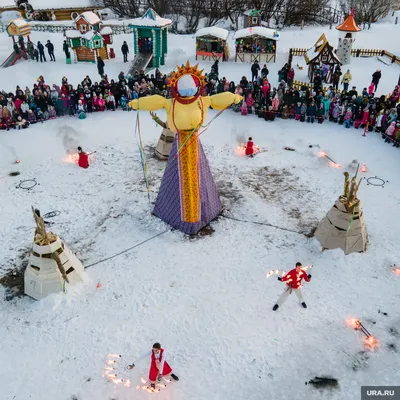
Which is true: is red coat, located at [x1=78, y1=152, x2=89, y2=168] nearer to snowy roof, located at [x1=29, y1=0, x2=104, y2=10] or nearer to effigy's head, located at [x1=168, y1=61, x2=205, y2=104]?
effigy's head, located at [x1=168, y1=61, x2=205, y2=104]

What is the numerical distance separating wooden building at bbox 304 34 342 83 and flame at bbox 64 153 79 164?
13.1 metres

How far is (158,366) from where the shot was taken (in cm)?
687

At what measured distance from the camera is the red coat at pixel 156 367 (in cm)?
677

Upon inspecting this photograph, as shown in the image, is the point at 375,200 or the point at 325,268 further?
the point at 375,200

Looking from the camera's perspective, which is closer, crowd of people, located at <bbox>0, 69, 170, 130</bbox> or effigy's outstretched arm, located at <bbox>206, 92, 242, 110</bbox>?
effigy's outstretched arm, located at <bbox>206, 92, 242, 110</bbox>

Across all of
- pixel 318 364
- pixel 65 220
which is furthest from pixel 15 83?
pixel 318 364

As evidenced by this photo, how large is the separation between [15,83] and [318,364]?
2000 cm

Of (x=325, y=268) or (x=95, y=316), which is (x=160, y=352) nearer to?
(x=95, y=316)

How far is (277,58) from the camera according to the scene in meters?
25.0

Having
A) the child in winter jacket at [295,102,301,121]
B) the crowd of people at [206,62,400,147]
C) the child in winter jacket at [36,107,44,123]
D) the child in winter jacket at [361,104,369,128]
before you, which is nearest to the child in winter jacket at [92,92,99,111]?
the child in winter jacket at [36,107,44,123]

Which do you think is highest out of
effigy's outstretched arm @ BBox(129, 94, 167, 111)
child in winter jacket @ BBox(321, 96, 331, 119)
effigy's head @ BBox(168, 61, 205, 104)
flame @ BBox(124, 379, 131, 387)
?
effigy's head @ BBox(168, 61, 205, 104)

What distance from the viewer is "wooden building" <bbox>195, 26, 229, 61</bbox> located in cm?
2342

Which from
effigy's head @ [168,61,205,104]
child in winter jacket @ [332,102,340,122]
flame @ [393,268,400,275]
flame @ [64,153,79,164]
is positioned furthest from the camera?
child in winter jacket @ [332,102,340,122]

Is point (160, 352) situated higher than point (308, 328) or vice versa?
point (160, 352)
